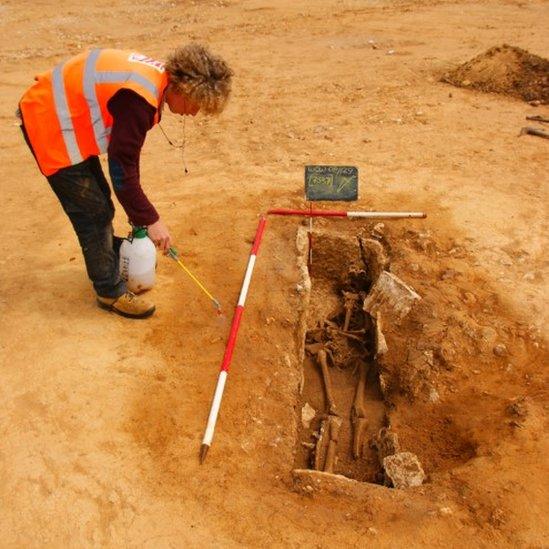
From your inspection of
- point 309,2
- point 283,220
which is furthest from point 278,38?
point 283,220

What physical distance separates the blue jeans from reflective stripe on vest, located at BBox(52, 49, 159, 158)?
0.53ft

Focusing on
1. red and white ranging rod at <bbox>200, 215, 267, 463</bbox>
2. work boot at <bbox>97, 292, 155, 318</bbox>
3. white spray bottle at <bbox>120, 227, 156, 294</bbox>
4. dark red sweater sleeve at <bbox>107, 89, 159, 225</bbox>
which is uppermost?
dark red sweater sleeve at <bbox>107, 89, 159, 225</bbox>

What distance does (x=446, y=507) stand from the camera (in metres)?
3.14

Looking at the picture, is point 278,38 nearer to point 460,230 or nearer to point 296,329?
point 460,230

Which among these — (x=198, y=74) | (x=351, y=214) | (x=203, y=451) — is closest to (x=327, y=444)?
(x=203, y=451)

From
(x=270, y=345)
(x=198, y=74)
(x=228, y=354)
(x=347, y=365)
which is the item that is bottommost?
(x=347, y=365)

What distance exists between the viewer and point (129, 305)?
4.11 metres

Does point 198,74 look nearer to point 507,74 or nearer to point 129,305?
point 129,305

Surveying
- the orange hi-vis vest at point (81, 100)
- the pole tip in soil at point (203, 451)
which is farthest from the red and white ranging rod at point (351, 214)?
the pole tip in soil at point (203, 451)

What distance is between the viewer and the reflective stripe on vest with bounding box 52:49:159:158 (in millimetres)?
2996

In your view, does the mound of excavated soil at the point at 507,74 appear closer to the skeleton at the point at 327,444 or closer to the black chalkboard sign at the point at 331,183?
the black chalkboard sign at the point at 331,183

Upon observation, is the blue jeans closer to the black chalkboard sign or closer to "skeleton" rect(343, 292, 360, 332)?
the black chalkboard sign

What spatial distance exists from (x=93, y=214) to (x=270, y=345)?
1.55 m

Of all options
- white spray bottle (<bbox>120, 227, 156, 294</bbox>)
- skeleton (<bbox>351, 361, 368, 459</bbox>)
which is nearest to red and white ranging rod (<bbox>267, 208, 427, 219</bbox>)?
skeleton (<bbox>351, 361, 368, 459</bbox>)
